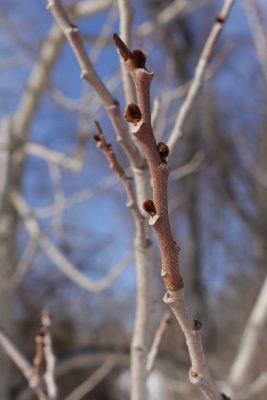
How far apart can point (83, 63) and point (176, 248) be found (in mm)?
220

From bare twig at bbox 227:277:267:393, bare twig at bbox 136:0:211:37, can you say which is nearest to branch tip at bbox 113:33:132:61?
bare twig at bbox 227:277:267:393

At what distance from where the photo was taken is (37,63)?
2189 mm

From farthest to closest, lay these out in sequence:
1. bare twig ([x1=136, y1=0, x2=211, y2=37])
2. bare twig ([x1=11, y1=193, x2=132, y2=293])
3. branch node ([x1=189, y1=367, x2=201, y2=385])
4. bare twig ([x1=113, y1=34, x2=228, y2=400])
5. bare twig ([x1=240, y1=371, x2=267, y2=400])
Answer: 1. bare twig ([x1=136, y1=0, x2=211, y2=37])
2. bare twig ([x1=11, y1=193, x2=132, y2=293])
3. bare twig ([x1=240, y1=371, x2=267, y2=400])
4. branch node ([x1=189, y1=367, x2=201, y2=385])
5. bare twig ([x1=113, y1=34, x2=228, y2=400])

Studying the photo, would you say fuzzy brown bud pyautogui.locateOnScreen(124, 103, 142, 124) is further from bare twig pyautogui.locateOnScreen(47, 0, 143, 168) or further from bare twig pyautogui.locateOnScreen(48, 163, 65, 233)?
bare twig pyautogui.locateOnScreen(48, 163, 65, 233)

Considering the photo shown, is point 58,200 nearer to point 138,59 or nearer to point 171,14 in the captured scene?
point 171,14

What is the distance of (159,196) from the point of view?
0.25 m

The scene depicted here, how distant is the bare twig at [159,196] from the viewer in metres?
0.23

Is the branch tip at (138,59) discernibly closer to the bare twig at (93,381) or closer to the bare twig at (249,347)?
the bare twig at (93,381)

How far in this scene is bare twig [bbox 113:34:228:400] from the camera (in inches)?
9.1

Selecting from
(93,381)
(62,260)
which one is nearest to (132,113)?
(93,381)

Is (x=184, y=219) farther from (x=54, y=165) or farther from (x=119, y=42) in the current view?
(x=119, y=42)

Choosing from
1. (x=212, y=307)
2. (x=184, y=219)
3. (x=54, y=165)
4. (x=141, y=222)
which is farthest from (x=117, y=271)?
(x=212, y=307)

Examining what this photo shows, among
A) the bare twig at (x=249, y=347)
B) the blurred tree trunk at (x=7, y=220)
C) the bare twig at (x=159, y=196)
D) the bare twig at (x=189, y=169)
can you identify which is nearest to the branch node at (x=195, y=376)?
the bare twig at (x=159, y=196)

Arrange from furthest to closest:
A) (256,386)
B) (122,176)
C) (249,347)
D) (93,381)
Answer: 1. (249,347)
2. (93,381)
3. (256,386)
4. (122,176)
